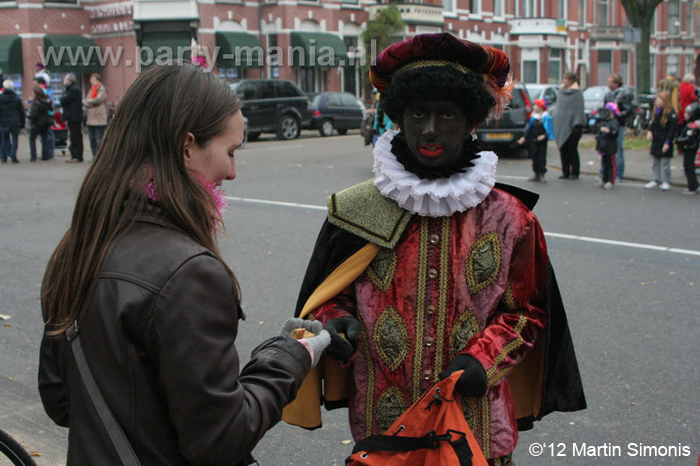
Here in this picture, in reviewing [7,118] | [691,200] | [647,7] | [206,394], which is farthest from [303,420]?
[647,7]

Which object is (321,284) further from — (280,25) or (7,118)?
(280,25)

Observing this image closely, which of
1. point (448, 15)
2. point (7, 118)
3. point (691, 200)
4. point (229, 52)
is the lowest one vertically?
point (691, 200)

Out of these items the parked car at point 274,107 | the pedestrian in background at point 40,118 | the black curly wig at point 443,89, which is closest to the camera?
the black curly wig at point 443,89

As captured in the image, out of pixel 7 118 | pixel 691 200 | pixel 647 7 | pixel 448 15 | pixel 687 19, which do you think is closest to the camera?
pixel 691 200

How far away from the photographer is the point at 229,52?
3128 cm

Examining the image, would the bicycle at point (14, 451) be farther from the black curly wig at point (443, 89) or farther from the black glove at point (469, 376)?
the black curly wig at point (443, 89)

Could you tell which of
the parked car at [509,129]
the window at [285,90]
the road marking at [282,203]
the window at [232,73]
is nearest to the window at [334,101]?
the window at [285,90]

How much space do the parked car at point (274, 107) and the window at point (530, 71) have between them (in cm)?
2479

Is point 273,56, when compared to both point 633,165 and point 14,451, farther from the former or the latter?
point 14,451

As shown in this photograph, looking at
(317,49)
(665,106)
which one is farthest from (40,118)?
(317,49)

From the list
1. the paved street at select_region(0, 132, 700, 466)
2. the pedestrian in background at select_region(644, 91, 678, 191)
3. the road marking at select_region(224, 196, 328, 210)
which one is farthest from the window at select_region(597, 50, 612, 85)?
the road marking at select_region(224, 196, 328, 210)

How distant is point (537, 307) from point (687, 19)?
196ft

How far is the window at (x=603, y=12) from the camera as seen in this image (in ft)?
163

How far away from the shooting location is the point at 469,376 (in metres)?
2.19
